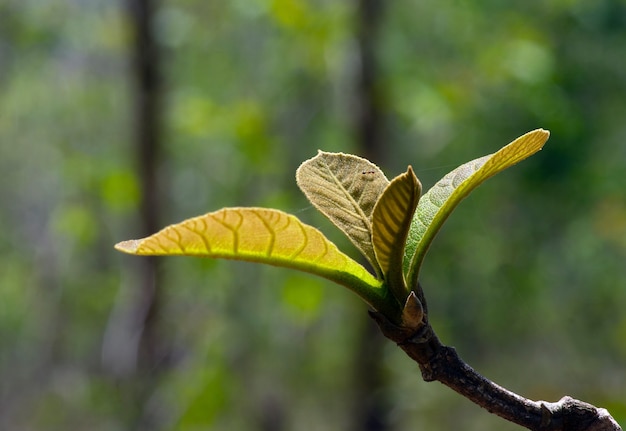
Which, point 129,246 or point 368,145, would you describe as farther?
point 368,145

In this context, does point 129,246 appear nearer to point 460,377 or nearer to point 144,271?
point 460,377

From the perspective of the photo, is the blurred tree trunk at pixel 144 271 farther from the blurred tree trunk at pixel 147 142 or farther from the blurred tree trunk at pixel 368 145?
the blurred tree trunk at pixel 368 145

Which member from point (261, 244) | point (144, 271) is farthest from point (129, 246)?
point (144, 271)

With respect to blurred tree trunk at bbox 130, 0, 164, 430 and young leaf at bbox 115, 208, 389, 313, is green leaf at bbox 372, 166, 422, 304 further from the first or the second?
blurred tree trunk at bbox 130, 0, 164, 430

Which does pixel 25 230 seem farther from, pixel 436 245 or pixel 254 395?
pixel 436 245

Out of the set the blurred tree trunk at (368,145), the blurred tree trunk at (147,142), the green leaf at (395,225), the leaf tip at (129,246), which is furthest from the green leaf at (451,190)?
the blurred tree trunk at (147,142)

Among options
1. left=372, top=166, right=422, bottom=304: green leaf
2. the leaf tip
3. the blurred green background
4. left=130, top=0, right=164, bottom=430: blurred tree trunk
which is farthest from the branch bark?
left=130, top=0, right=164, bottom=430: blurred tree trunk
